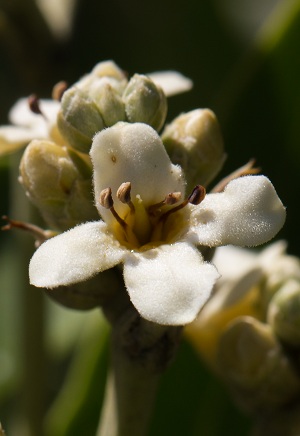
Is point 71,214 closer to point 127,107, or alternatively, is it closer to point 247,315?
point 127,107

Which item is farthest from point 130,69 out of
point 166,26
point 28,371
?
point 28,371

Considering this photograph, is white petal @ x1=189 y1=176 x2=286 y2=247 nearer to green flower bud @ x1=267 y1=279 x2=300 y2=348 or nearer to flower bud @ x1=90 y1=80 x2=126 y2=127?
flower bud @ x1=90 y1=80 x2=126 y2=127

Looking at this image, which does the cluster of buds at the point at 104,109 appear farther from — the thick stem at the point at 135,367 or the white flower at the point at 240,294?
the white flower at the point at 240,294

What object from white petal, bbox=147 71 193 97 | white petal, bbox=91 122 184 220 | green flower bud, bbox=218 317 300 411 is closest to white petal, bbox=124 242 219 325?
white petal, bbox=91 122 184 220

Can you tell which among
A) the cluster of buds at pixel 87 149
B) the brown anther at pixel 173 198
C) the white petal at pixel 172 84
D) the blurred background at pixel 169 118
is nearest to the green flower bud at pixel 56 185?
the cluster of buds at pixel 87 149

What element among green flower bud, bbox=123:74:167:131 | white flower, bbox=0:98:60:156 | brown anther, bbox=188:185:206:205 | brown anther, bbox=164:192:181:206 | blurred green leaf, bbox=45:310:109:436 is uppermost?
green flower bud, bbox=123:74:167:131

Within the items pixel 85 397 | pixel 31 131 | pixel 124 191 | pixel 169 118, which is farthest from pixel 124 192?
pixel 169 118

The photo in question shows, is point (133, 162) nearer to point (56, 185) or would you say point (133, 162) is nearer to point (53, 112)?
point (56, 185)

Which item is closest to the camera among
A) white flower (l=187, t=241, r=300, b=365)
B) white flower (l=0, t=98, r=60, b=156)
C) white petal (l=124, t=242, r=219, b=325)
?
white petal (l=124, t=242, r=219, b=325)
